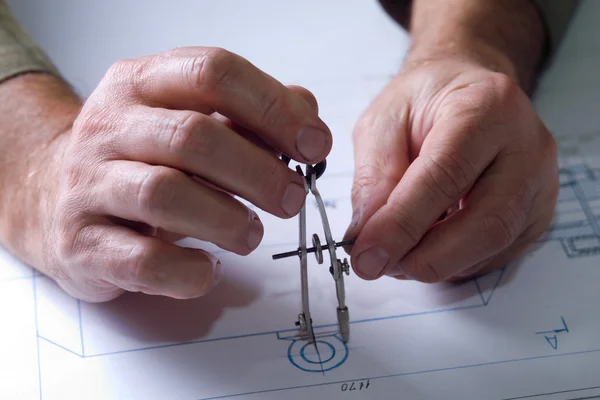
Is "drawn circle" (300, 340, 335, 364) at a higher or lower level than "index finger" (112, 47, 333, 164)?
lower

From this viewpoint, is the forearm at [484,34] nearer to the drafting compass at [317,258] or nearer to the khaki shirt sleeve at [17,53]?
the drafting compass at [317,258]

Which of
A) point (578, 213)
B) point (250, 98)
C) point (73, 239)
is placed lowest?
point (578, 213)

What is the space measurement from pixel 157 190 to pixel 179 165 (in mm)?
38

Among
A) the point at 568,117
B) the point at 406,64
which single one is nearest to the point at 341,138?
the point at 406,64

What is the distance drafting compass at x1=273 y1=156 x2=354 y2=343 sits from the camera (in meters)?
0.71

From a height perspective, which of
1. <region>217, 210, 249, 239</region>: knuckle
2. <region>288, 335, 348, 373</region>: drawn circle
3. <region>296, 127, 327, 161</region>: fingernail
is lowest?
<region>288, 335, 348, 373</region>: drawn circle

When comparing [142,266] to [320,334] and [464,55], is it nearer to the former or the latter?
[320,334]

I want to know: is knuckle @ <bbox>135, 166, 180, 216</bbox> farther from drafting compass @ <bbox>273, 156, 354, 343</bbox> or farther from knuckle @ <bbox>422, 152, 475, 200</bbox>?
knuckle @ <bbox>422, 152, 475, 200</bbox>

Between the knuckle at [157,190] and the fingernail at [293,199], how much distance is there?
11cm

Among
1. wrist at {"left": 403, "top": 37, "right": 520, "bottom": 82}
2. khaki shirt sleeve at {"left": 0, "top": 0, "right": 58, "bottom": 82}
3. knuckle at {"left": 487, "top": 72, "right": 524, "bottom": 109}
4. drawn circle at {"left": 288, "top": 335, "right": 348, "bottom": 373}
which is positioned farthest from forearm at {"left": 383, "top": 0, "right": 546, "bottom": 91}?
khaki shirt sleeve at {"left": 0, "top": 0, "right": 58, "bottom": 82}

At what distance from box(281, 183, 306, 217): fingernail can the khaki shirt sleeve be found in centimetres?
58

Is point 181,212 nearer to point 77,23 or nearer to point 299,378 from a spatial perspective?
point 299,378

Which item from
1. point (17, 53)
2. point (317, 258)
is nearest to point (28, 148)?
point (17, 53)

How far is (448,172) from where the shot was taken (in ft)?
2.40
